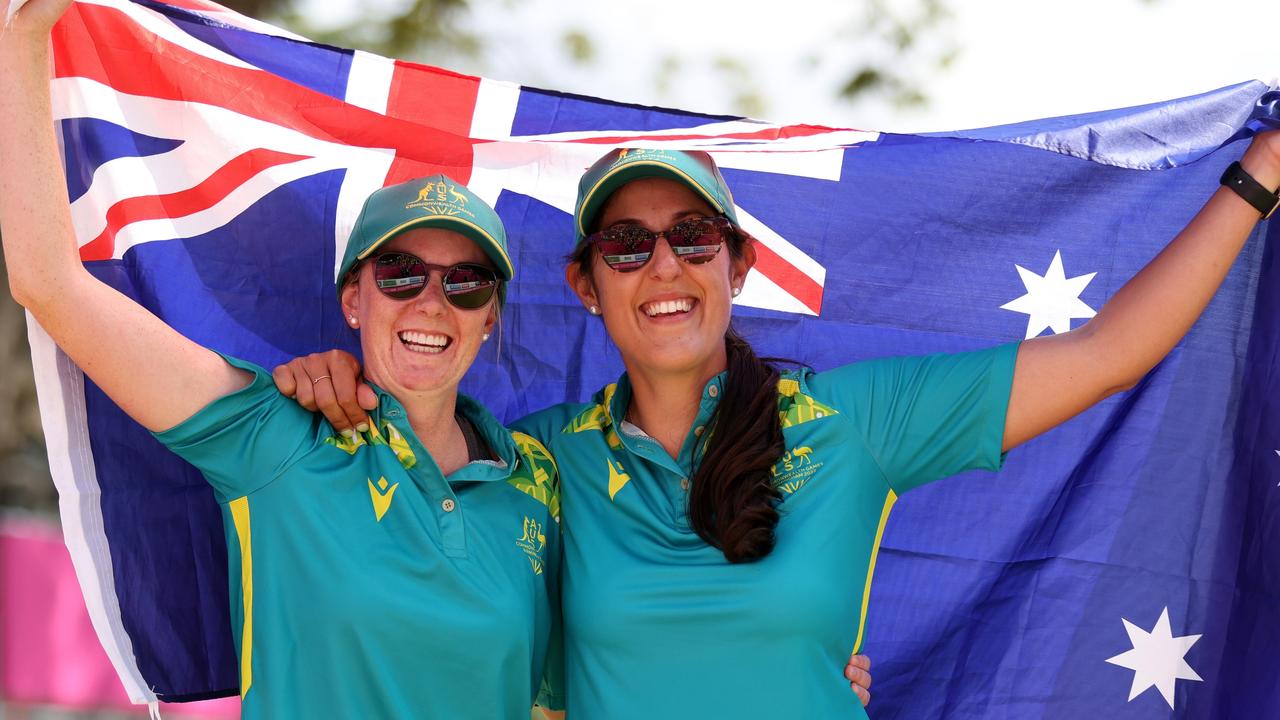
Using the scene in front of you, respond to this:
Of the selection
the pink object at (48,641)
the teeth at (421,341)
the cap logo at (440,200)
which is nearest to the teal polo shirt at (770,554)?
the teeth at (421,341)

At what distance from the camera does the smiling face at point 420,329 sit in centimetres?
318

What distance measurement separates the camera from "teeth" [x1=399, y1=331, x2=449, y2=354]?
10.5 ft

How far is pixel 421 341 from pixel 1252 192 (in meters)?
2.17

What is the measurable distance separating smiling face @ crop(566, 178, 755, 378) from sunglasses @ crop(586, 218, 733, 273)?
0.06ft

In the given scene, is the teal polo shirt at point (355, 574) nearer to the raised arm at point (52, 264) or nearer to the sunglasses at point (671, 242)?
the raised arm at point (52, 264)

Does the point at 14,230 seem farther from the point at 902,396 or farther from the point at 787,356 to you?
the point at 787,356

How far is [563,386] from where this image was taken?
4.20 meters

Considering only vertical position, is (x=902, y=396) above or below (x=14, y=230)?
below

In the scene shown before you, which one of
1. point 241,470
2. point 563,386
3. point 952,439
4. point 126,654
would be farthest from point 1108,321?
point 126,654

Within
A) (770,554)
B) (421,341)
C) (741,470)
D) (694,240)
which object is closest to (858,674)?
(770,554)

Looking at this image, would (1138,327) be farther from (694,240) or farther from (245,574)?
(245,574)

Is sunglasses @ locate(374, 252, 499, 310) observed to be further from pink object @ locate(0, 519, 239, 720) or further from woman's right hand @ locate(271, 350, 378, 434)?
pink object @ locate(0, 519, 239, 720)

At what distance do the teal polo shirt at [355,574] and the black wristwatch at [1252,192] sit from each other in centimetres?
204

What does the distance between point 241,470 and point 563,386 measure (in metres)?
1.49
